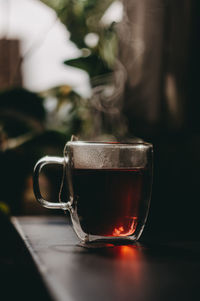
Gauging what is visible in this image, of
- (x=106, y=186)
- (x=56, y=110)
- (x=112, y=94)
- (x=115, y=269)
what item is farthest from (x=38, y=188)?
(x=56, y=110)

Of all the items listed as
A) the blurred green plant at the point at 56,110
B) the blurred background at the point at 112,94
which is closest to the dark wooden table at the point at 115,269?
the blurred background at the point at 112,94

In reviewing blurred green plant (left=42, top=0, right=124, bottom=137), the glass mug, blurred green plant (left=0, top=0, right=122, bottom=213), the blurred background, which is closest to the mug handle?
the glass mug

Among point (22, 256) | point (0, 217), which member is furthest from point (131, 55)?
point (22, 256)

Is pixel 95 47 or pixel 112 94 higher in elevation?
pixel 95 47

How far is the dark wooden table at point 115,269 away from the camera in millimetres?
434

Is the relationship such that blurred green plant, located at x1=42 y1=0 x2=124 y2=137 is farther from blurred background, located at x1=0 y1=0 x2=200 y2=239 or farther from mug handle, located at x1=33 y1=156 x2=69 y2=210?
mug handle, located at x1=33 y1=156 x2=69 y2=210

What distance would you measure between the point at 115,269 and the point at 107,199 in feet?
0.69

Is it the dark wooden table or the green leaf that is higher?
the green leaf

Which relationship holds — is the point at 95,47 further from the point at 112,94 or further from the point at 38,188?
the point at 38,188

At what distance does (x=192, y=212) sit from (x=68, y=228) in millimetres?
486

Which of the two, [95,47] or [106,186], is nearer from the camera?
[106,186]

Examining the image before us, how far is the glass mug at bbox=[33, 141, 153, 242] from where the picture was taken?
741mm

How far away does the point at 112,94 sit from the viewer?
2047 mm

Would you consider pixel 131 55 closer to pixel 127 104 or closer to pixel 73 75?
pixel 127 104
